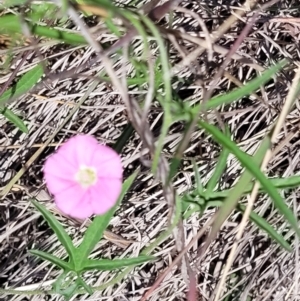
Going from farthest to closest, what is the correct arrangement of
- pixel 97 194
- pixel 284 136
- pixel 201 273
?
1. pixel 201 273
2. pixel 284 136
3. pixel 97 194

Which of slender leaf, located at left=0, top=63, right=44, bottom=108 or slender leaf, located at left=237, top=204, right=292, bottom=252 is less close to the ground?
slender leaf, located at left=0, top=63, right=44, bottom=108

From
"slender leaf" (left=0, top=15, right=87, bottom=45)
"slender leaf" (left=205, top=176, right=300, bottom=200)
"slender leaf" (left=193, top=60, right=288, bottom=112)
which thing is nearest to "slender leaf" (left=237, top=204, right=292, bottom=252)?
"slender leaf" (left=205, top=176, right=300, bottom=200)

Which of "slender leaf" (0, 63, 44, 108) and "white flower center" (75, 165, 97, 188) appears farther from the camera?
"slender leaf" (0, 63, 44, 108)

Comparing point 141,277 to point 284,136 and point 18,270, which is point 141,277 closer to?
point 18,270

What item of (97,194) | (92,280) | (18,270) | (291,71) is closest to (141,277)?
(92,280)

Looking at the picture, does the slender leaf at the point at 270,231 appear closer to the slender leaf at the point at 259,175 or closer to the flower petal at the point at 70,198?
the slender leaf at the point at 259,175

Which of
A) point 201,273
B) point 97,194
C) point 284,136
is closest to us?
point 97,194

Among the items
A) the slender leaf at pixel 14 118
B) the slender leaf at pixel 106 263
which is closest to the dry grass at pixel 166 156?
the slender leaf at pixel 14 118

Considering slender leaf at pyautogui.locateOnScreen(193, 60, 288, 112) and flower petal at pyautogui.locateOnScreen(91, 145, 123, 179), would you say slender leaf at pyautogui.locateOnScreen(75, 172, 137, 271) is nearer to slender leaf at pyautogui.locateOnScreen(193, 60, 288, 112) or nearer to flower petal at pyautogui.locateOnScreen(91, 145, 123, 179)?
flower petal at pyautogui.locateOnScreen(91, 145, 123, 179)

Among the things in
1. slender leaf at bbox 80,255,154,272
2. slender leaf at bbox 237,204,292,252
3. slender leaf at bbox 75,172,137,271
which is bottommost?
slender leaf at bbox 237,204,292,252
